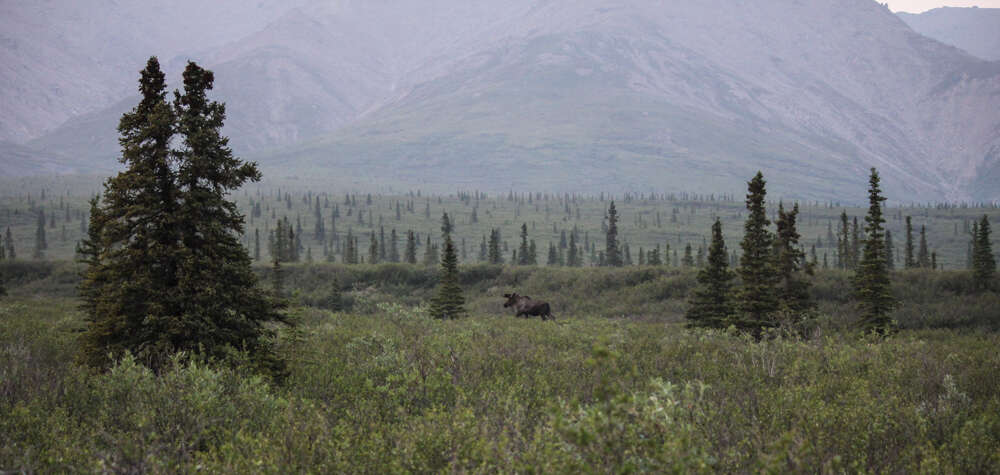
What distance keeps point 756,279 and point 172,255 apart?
20679 mm

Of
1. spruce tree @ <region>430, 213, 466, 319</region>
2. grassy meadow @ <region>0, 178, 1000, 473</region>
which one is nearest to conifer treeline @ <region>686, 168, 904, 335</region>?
grassy meadow @ <region>0, 178, 1000, 473</region>

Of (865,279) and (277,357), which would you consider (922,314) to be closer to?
(865,279)

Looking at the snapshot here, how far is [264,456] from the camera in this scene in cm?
622

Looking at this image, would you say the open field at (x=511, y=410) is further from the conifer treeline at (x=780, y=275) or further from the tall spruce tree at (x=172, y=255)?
the conifer treeline at (x=780, y=275)

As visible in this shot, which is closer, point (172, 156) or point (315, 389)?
point (315, 389)

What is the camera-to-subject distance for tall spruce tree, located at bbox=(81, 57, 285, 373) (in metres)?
10.8

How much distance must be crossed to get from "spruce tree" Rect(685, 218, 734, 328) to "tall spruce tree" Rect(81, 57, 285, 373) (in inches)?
810

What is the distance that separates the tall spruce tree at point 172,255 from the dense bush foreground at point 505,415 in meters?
1.13

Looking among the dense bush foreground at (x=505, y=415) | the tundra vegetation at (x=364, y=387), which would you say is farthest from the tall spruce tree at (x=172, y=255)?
the dense bush foreground at (x=505, y=415)

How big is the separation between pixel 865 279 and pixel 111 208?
29.1 m

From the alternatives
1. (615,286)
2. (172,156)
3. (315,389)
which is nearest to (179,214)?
(172,156)

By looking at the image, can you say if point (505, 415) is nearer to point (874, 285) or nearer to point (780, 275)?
point (780, 275)

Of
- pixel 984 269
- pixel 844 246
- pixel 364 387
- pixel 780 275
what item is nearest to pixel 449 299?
pixel 780 275

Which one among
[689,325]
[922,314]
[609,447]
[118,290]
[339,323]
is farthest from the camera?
[922,314]
